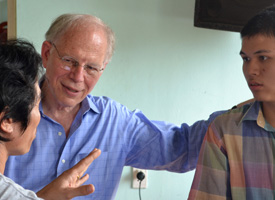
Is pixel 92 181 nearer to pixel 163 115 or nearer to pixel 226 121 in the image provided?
pixel 226 121

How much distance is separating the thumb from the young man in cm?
38

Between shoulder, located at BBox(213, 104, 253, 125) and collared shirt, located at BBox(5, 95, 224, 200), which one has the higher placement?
shoulder, located at BBox(213, 104, 253, 125)

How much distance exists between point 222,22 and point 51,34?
897 mm

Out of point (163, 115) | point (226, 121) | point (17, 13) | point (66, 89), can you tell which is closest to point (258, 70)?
point (226, 121)

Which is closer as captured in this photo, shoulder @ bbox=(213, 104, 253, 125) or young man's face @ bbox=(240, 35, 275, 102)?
young man's face @ bbox=(240, 35, 275, 102)

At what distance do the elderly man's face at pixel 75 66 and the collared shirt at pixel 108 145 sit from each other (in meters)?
0.09

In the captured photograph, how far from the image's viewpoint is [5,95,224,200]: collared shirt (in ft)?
4.58

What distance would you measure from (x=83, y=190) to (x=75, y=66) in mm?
551

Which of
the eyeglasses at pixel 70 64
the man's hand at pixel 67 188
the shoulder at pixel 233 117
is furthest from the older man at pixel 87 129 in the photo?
the man's hand at pixel 67 188

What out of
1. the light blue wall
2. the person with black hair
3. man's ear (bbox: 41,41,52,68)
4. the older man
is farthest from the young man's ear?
the light blue wall

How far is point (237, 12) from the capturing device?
1.89 m

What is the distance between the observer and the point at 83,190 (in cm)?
103

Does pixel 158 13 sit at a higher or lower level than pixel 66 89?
higher

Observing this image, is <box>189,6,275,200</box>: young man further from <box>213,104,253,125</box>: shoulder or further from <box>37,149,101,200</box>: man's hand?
<box>37,149,101,200</box>: man's hand
